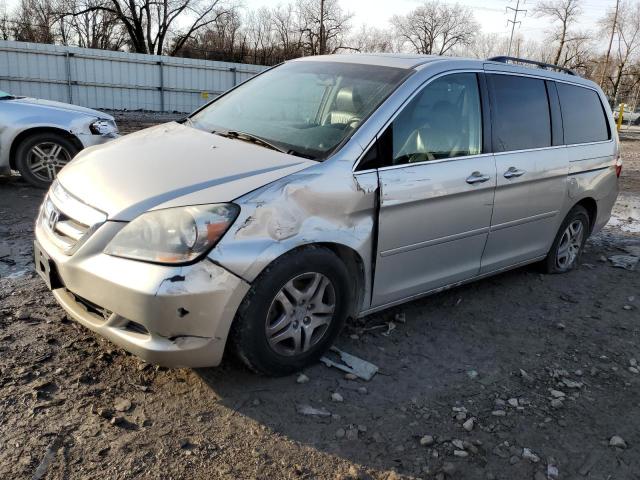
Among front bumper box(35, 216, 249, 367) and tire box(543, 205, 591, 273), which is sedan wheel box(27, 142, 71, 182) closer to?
front bumper box(35, 216, 249, 367)

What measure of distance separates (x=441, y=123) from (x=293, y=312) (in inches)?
62.9

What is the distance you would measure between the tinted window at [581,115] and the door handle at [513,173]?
2.81ft

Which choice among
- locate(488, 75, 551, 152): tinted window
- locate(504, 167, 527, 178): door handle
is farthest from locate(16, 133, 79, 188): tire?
locate(504, 167, 527, 178): door handle

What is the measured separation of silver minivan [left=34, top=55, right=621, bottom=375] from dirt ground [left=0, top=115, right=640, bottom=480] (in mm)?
290

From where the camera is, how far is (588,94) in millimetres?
5082

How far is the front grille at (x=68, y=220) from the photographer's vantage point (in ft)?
8.96

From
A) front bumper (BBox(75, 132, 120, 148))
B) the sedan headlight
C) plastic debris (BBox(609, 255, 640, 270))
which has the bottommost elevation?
plastic debris (BBox(609, 255, 640, 270))

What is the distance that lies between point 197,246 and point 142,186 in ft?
1.65

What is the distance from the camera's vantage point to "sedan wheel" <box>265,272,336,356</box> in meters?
2.89

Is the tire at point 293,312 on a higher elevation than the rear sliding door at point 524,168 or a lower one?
lower

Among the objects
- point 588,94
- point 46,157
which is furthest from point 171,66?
point 588,94

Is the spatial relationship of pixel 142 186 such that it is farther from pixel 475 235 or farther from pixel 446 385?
pixel 475 235

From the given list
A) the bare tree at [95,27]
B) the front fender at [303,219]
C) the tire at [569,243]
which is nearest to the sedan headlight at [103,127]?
the front fender at [303,219]

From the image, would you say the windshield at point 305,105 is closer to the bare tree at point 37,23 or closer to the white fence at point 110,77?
the white fence at point 110,77
